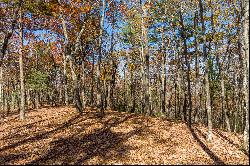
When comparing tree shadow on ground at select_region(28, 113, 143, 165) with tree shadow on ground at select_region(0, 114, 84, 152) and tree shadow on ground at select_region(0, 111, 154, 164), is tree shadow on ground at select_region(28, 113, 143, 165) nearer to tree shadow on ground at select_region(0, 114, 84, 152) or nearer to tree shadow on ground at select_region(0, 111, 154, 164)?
tree shadow on ground at select_region(0, 111, 154, 164)

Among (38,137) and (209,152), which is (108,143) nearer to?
(38,137)

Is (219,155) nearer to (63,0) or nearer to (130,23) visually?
(63,0)

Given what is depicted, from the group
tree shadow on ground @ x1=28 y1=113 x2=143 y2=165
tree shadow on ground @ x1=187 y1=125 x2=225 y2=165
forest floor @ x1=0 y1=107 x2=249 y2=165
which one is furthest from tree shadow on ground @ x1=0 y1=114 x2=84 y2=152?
tree shadow on ground @ x1=187 y1=125 x2=225 y2=165

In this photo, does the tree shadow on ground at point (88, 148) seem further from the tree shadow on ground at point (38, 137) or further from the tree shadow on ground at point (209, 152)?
the tree shadow on ground at point (209, 152)

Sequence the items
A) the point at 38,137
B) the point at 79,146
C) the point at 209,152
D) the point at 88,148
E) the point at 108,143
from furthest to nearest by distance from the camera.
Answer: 1. the point at 38,137
2. the point at 108,143
3. the point at 79,146
4. the point at 88,148
5. the point at 209,152

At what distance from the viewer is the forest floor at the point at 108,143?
15.4 meters

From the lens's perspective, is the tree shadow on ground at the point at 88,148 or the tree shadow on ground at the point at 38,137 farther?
the tree shadow on ground at the point at 38,137

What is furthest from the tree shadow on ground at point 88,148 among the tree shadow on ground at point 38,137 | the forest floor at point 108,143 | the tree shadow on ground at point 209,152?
the tree shadow on ground at point 209,152

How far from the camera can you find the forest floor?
15383 millimetres

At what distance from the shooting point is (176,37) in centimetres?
3428

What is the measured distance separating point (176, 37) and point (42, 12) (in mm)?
14700

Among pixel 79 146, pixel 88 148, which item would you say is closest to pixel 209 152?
pixel 88 148

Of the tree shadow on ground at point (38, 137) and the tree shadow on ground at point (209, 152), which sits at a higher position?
the tree shadow on ground at point (38, 137)

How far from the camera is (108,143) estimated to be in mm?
18125
